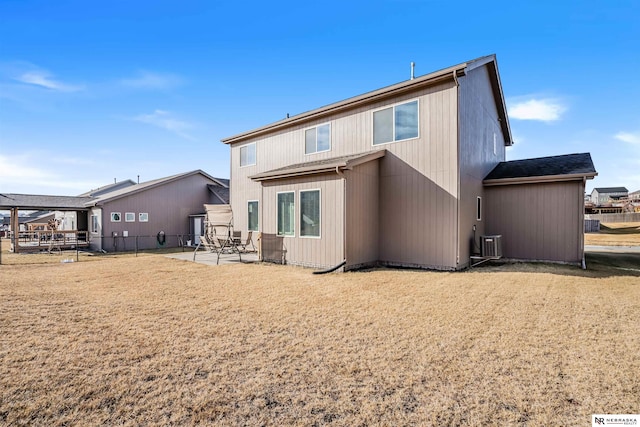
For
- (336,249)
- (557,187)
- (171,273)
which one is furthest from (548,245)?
(171,273)

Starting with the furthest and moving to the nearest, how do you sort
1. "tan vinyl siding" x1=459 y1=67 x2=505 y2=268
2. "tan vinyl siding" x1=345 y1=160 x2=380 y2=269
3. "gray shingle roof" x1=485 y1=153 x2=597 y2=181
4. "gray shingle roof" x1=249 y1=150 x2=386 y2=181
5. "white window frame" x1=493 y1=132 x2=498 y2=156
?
"white window frame" x1=493 y1=132 x2=498 y2=156, "gray shingle roof" x1=485 y1=153 x2=597 y2=181, "tan vinyl siding" x1=459 y1=67 x2=505 y2=268, "tan vinyl siding" x1=345 y1=160 x2=380 y2=269, "gray shingle roof" x1=249 y1=150 x2=386 y2=181

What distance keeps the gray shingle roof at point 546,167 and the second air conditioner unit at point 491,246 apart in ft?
8.26

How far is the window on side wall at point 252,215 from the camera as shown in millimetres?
13102

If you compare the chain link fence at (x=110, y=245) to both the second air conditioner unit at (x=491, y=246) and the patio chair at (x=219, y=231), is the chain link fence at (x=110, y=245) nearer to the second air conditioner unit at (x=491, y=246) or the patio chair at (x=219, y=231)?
the patio chair at (x=219, y=231)

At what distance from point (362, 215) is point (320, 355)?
19.2 feet

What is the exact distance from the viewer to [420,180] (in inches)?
344

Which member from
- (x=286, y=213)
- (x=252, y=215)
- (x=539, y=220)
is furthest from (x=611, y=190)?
(x=286, y=213)

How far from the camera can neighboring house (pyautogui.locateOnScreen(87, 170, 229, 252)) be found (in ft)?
54.9

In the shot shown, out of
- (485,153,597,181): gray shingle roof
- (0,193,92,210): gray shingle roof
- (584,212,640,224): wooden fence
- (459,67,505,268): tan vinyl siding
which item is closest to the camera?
(459,67,505,268): tan vinyl siding

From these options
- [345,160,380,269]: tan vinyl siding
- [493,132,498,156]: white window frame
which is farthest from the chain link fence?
[493,132,498,156]: white window frame

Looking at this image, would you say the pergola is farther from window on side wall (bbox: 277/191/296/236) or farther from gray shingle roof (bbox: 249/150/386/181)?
gray shingle roof (bbox: 249/150/386/181)

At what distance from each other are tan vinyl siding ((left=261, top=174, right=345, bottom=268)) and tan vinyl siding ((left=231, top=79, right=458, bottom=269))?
36cm

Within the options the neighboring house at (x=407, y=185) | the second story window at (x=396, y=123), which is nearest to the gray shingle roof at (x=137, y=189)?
the neighboring house at (x=407, y=185)

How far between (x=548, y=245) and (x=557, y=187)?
185 cm
